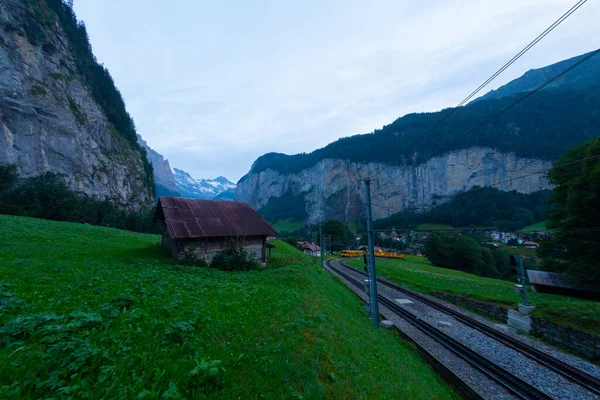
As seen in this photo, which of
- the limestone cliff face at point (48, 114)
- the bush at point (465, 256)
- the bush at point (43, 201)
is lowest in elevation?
the bush at point (465, 256)

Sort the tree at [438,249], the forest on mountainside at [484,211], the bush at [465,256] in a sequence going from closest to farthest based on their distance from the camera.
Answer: the bush at [465,256] → the tree at [438,249] → the forest on mountainside at [484,211]

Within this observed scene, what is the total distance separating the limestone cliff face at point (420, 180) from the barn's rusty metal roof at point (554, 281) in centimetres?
9308

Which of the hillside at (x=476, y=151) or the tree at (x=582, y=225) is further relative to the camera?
the hillside at (x=476, y=151)

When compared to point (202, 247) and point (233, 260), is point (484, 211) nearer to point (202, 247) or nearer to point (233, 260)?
point (233, 260)

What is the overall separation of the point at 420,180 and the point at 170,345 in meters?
176

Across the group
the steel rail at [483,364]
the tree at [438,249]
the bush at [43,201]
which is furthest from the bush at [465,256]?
the bush at [43,201]

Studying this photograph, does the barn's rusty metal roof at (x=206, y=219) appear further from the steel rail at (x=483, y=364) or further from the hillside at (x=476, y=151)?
the hillside at (x=476, y=151)

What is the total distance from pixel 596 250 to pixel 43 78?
106 metres

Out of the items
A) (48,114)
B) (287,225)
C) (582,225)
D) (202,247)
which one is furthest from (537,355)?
(287,225)

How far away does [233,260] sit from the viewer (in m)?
20.5

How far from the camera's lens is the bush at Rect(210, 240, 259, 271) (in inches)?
795

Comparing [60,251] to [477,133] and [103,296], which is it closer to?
[103,296]

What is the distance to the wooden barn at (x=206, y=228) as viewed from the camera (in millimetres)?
19391

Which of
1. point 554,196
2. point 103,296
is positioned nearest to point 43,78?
point 103,296
